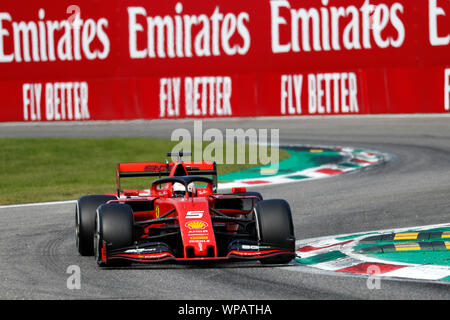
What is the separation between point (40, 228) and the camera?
31.8 feet

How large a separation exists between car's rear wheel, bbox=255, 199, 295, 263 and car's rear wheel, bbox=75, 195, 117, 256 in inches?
65.9

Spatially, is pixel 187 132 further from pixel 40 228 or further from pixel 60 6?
pixel 40 228

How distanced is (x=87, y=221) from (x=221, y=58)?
15106 mm

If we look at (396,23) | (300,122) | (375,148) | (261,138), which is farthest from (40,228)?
(396,23)

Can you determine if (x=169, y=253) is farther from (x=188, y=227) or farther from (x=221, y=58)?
(x=221, y=58)

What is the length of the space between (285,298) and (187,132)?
50.5 ft

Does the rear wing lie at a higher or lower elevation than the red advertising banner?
lower

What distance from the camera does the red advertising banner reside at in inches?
852

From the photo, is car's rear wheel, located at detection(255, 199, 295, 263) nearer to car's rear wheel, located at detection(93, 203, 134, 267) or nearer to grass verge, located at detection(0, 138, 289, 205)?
car's rear wheel, located at detection(93, 203, 134, 267)

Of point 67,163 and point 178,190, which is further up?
point 178,190

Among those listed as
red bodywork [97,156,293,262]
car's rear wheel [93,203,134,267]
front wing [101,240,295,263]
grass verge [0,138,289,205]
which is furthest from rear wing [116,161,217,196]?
grass verge [0,138,289,205]

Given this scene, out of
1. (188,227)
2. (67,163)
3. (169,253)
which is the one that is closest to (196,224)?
(188,227)

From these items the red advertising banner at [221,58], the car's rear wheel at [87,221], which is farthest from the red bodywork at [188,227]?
the red advertising banner at [221,58]

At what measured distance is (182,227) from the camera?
7309mm
